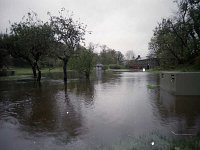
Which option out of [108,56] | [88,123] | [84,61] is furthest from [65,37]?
[108,56]

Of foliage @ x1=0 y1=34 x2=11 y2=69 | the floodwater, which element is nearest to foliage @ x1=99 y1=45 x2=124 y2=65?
foliage @ x1=0 y1=34 x2=11 y2=69

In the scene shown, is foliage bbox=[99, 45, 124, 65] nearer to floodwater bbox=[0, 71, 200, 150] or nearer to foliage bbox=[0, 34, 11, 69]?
foliage bbox=[0, 34, 11, 69]

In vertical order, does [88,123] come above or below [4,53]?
below

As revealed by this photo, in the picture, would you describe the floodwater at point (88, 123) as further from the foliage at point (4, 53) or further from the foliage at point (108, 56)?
the foliage at point (108, 56)

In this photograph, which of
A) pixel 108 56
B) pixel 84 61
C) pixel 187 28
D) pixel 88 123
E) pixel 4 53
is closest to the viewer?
pixel 88 123

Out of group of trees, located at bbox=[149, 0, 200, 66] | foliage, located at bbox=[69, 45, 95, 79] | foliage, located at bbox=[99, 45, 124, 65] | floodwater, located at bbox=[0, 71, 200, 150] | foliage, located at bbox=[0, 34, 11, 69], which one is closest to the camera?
floodwater, located at bbox=[0, 71, 200, 150]

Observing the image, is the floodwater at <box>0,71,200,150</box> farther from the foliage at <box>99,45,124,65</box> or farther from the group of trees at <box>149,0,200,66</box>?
the foliage at <box>99,45,124,65</box>

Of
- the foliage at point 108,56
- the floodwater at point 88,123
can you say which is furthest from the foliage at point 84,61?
the foliage at point 108,56

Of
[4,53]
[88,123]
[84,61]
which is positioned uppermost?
[4,53]

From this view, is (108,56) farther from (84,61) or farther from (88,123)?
(88,123)

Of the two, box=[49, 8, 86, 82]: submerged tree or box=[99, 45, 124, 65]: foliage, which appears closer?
box=[49, 8, 86, 82]: submerged tree

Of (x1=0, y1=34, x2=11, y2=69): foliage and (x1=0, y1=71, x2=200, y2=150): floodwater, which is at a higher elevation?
(x1=0, y1=34, x2=11, y2=69): foliage

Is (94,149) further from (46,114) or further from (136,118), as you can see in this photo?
(46,114)

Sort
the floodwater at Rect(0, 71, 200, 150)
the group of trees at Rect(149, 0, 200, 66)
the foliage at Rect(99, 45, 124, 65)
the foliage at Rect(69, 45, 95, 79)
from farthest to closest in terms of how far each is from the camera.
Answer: the foliage at Rect(99, 45, 124, 65)
the foliage at Rect(69, 45, 95, 79)
the group of trees at Rect(149, 0, 200, 66)
the floodwater at Rect(0, 71, 200, 150)
